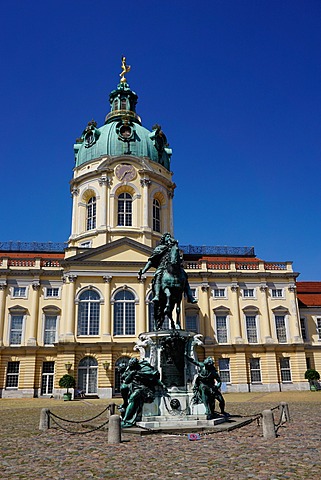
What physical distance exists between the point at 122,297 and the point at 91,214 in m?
10.9

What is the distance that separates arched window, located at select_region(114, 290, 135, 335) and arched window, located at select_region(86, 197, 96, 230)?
9.38 m

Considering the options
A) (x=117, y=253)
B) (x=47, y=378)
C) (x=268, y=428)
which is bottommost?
(x=268, y=428)

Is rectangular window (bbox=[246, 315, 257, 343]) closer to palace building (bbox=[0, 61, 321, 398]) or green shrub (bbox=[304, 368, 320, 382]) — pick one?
palace building (bbox=[0, 61, 321, 398])

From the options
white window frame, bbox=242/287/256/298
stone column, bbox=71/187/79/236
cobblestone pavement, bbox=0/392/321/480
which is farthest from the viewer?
stone column, bbox=71/187/79/236

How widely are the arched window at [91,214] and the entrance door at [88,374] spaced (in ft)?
45.9

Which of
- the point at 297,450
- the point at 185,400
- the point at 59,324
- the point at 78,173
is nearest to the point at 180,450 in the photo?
the point at 297,450

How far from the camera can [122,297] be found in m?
39.3

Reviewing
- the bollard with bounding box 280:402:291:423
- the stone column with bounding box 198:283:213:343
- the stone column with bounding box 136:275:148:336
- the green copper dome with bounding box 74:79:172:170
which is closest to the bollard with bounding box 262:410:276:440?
the bollard with bounding box 280:402:291:423

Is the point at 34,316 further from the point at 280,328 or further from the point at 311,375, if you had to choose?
the point at 311,375

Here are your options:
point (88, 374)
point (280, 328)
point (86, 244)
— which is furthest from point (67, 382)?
point (280, 328)

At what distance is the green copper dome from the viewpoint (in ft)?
153

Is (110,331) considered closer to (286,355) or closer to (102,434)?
(286,355)

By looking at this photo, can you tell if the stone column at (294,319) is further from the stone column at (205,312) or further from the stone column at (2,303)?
the stone column at (2,303)

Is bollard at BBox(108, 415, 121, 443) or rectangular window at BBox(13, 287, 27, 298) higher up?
rectangular window at BBox(13, 287, 27, 298)
